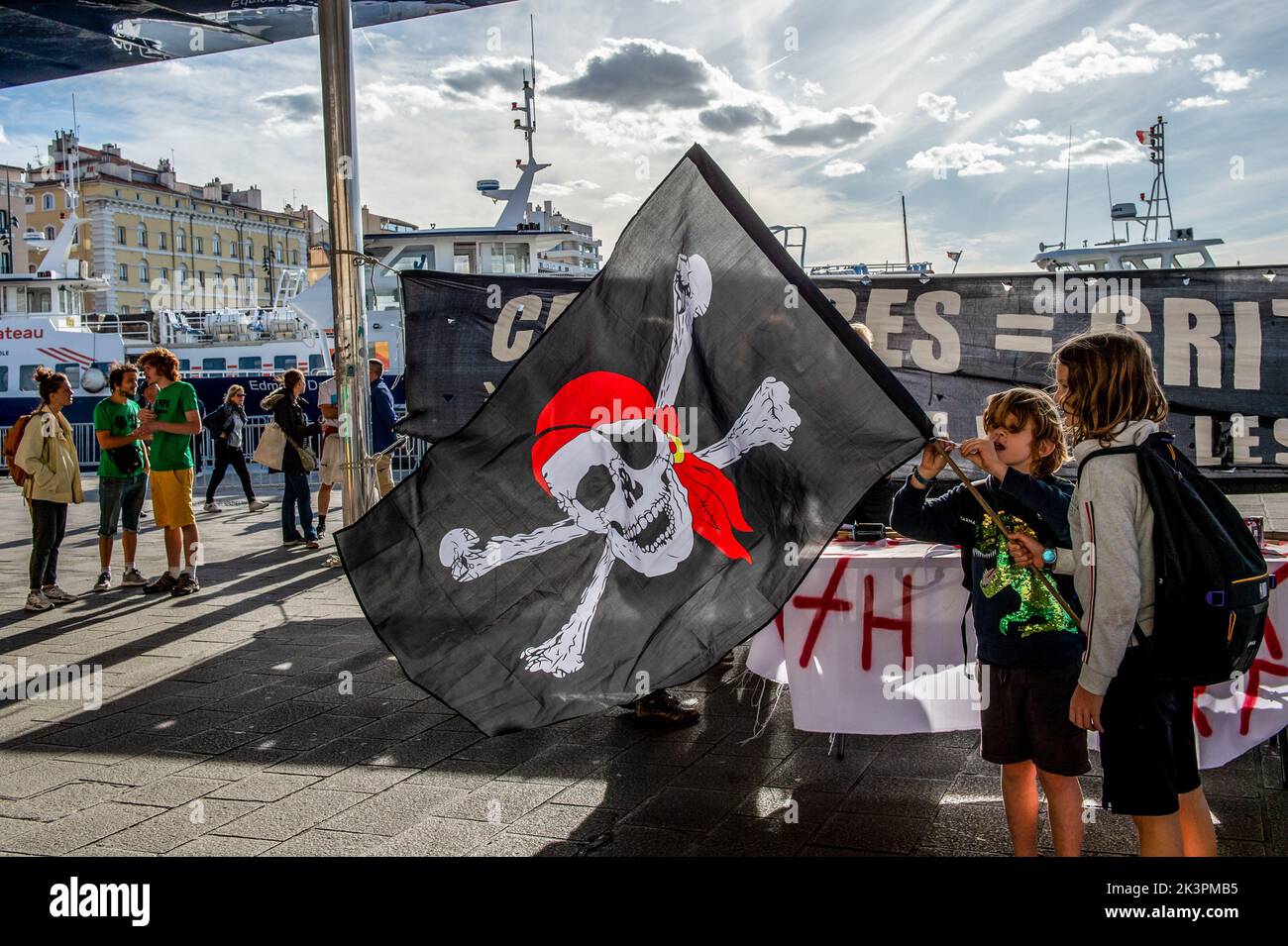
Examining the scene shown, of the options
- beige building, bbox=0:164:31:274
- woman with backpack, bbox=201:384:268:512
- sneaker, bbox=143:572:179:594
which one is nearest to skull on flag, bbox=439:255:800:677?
sneaker, bbox=143:572:179:594

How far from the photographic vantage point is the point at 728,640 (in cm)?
→ 327

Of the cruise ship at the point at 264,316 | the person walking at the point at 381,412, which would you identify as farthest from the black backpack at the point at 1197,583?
the cruise ship at the point at 264,316

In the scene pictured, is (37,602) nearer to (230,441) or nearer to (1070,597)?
(230,441)

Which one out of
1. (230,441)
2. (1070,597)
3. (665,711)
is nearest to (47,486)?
(665,711)

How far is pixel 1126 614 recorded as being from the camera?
9.19 ft

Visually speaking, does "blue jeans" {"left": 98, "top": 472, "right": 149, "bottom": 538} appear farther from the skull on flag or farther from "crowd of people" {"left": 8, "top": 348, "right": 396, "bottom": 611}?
the skull on flag

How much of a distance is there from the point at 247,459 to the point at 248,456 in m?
0.46

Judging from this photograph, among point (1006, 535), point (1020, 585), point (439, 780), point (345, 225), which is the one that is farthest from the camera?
point (345, 225)

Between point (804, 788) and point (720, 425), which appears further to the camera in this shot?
point (804, 788)

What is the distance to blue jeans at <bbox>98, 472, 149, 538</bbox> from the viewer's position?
8.94 m
